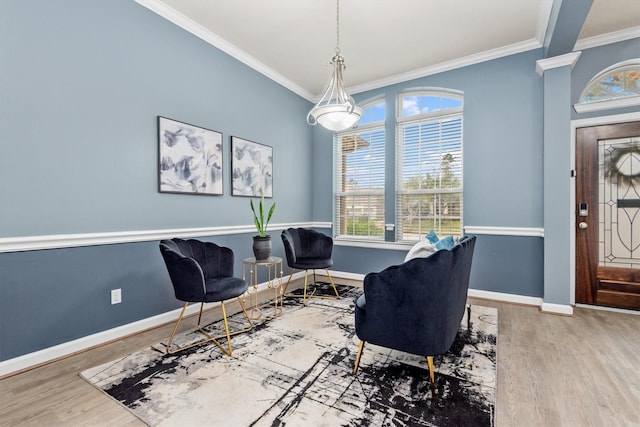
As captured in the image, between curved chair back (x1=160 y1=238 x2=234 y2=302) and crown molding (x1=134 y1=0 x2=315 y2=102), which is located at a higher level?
crown molding (x1=134 y1=0 x2=315 y2=102)

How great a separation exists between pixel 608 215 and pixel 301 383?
369 cm

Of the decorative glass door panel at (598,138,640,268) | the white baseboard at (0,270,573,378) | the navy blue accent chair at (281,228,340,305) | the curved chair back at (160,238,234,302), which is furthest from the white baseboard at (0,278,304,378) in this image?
the decorative glass door panel at (598,138,640,268)

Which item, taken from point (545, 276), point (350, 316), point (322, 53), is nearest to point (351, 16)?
point (322, 53)

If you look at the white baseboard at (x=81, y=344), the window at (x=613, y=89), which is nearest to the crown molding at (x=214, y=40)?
the white baseboard at (x=81, y=344)

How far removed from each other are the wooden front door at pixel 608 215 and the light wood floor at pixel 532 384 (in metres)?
0.59

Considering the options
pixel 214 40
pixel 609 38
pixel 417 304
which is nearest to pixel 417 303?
pixel 417 304

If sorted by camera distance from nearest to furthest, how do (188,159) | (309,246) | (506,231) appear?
(188,159) → (506,231) → (309,246)

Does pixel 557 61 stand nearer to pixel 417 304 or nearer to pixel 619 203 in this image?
pixel 619 203

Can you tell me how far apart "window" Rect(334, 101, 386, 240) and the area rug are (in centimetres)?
229

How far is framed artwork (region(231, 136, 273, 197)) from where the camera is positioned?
11.7 feet

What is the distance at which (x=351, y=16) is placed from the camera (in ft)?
9.59

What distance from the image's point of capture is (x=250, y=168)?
12.4 ft

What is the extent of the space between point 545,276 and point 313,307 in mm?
2570

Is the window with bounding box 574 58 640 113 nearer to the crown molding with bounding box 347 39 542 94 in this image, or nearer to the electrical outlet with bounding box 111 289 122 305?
the crown molding with bounding box 347 39 542 94
